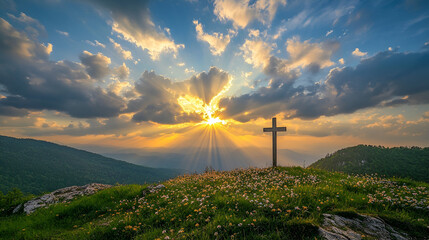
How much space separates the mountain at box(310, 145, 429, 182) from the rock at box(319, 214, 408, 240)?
34881mm

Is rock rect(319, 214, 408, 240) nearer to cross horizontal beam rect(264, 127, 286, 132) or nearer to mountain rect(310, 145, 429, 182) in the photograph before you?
cross horizontal beam rect(264, 127, 286, 132)

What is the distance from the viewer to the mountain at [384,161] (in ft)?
121

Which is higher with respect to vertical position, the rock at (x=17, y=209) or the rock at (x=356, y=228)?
the rock at (x=356, y=228)

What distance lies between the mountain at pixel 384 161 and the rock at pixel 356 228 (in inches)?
1373

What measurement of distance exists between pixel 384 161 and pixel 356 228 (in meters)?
51.7

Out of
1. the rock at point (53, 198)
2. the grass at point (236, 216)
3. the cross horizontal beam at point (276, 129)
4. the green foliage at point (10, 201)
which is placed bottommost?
the green foliage at point (10, 201)

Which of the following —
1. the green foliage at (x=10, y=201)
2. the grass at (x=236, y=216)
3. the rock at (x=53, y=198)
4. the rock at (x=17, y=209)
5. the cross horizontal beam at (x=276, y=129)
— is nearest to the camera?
the grass at (x=236, y=216)

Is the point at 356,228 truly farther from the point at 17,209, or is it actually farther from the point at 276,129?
the point at 17,209

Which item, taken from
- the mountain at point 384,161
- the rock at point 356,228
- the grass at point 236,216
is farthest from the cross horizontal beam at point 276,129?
the mountain at point 384,161

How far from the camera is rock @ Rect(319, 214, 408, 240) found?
4.40m

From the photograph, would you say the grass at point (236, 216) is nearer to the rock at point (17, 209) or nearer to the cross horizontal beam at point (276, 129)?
the rock at point (17, 209)

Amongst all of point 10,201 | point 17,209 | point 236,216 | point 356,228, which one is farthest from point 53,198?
point 356,228

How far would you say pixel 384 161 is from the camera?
42.3 m

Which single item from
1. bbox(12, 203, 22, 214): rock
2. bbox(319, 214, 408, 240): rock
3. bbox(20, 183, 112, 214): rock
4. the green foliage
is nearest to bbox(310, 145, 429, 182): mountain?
bbox(319, 214, 408, 240): rock
